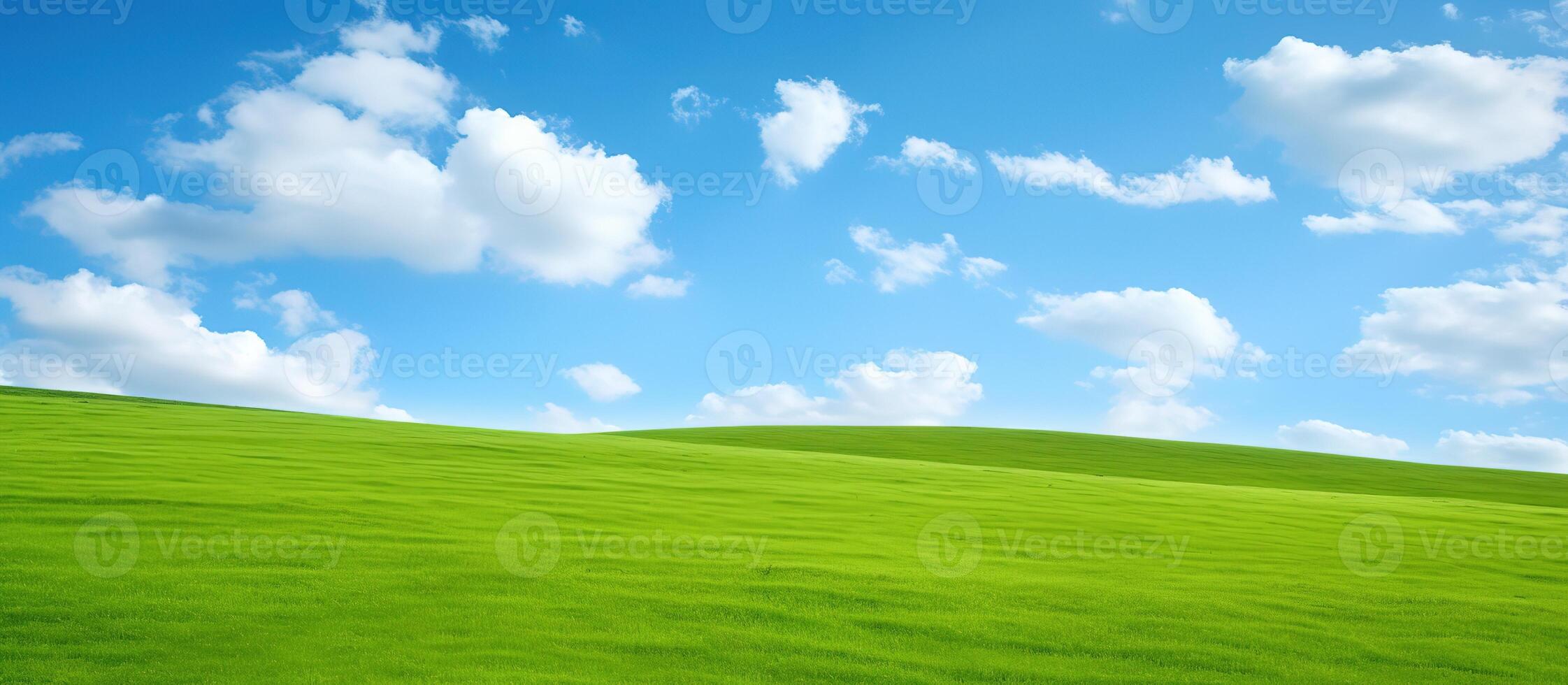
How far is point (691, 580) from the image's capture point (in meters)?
11.0

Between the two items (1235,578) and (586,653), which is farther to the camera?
(1235,578)

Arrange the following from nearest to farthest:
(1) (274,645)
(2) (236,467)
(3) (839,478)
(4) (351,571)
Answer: (1) (274,645) → (4) (351,571) → (2) (236,467) → (3) (839,478)

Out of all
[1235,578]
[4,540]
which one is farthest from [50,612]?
[1235,578]

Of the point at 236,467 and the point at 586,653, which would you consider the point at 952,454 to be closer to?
the point at 236,467

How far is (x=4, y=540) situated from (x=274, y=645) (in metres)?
5.70

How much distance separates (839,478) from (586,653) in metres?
16.4

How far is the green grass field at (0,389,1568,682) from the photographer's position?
866 centimetres

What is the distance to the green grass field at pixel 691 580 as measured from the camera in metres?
8.66

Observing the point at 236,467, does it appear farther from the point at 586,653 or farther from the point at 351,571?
the point at 586,653

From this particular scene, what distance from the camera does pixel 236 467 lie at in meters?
18.0

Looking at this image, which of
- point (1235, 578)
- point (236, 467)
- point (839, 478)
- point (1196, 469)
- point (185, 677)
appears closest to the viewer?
point (185, 677)

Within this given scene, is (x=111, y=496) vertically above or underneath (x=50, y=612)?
above

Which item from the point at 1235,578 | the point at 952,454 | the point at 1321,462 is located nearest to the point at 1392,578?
the point at 1235,578

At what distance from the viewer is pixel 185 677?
7828 mm
